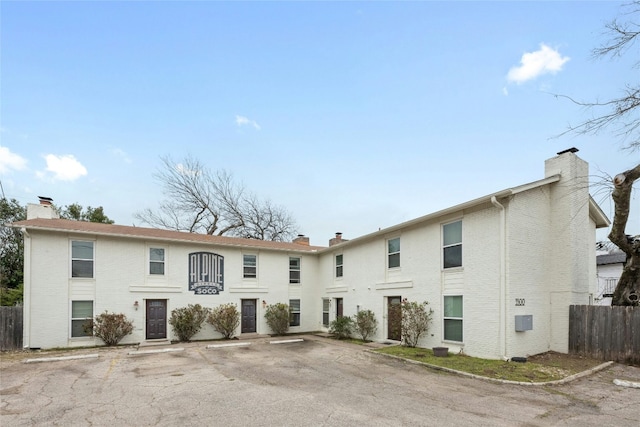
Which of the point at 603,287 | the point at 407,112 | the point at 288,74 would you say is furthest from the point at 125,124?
the point at 603,287

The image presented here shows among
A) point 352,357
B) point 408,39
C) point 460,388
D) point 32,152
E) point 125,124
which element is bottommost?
point 352,357

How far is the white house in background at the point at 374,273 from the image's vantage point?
35.6 ft

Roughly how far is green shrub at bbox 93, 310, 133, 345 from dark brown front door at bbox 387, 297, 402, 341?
11079mm

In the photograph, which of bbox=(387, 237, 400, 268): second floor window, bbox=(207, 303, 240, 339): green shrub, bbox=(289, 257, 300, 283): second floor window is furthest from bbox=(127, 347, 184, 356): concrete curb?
bbox=(387, 237, 400, 268): second floor window

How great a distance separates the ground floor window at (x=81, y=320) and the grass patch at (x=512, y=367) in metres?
12.5

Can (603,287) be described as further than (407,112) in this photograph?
Yes

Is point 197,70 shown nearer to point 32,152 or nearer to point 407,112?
point 32,152

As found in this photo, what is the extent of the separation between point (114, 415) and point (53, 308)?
1063 centimetres

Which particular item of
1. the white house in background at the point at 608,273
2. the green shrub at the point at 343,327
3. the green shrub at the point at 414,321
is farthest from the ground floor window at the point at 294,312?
the white house in background at the point at 608,273

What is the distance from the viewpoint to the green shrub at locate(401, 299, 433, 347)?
12820mm

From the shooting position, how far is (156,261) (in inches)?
653

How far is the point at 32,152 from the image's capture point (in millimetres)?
15141

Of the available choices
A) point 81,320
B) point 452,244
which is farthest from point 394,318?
point 81,320

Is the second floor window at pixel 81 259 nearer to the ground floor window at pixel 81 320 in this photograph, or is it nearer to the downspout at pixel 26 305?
the ground floor window at pixel 81 320
